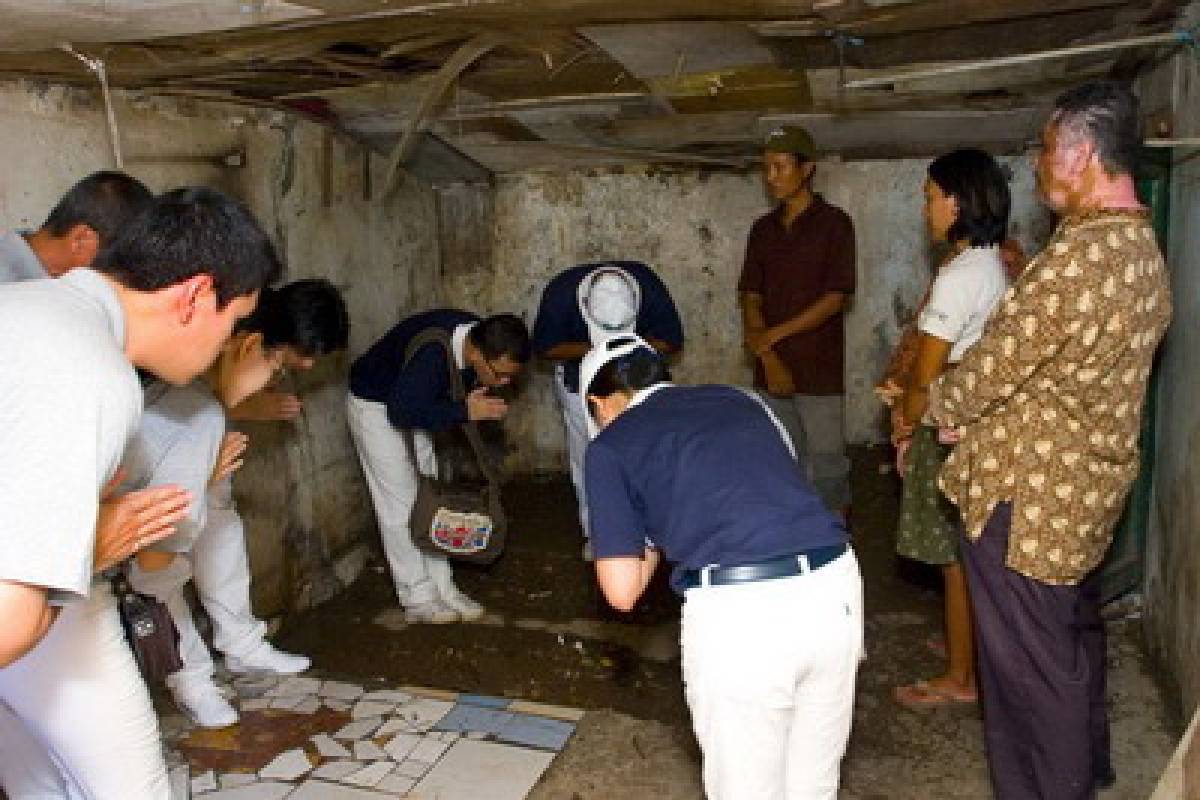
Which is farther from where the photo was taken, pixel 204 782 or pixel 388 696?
pixel 388 696

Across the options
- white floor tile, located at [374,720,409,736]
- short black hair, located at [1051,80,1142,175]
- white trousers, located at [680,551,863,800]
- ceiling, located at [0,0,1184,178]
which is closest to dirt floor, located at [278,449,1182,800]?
white floor tile, located at [374,720,409,736]

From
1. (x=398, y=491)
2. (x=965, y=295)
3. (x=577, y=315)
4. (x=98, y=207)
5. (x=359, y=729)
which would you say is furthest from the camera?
(x=577, y=315)

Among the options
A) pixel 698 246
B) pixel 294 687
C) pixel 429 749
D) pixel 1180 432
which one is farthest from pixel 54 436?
pixel 698 246

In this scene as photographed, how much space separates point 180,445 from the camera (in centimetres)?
234

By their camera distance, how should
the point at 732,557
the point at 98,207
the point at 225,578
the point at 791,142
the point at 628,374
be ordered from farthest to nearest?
the point at 791,142
the point at 225,578
the point at 98,207
the point at 628,374
the point at 732,557

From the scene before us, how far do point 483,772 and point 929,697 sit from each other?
1.49 metres

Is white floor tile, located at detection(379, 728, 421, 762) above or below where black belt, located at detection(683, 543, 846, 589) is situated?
below

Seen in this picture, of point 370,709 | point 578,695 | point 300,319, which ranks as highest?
point 300,319

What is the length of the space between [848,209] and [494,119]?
7.06ft

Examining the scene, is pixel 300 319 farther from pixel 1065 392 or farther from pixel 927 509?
pixel 1065 392

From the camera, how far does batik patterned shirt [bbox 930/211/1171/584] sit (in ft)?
6.91

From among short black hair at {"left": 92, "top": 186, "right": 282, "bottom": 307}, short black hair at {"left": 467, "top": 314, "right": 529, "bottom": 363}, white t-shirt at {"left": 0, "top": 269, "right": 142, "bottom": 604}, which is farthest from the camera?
short black hair at {"left": 467, "top": 314, "right": 529, "bottom": 363}

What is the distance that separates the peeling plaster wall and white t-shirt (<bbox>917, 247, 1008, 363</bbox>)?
2.64 m

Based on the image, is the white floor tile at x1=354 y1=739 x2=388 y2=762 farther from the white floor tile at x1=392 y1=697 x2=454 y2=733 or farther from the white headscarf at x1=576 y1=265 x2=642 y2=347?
the white headscarf at x1=576 y1=265 x2=642 y2=347
